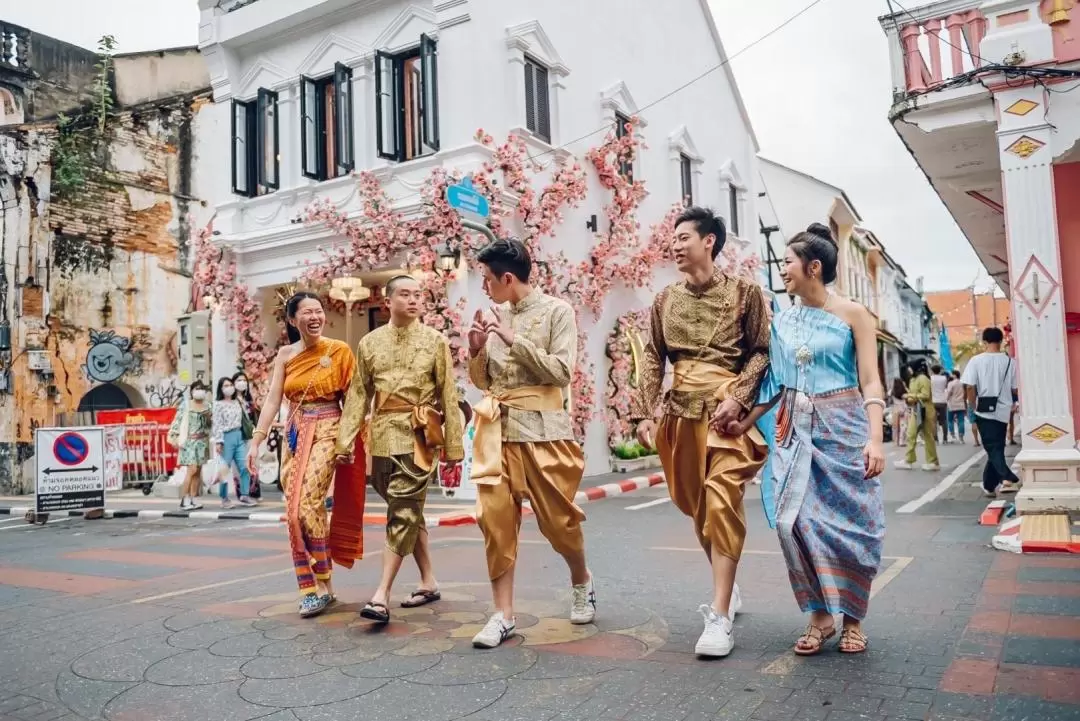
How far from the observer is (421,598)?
463 cm

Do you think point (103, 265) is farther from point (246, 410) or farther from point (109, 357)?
point (246, 410)

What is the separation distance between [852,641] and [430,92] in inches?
408

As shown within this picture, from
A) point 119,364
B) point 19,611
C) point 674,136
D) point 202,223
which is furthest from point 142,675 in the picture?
point 202,223

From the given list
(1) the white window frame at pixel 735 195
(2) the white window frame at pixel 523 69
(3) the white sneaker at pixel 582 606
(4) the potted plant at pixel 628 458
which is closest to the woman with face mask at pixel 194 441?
(2) the white window frame at pixel 523 69

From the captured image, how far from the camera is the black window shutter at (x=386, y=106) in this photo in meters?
12.5

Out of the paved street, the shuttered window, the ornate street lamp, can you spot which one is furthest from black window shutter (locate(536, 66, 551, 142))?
the paved street

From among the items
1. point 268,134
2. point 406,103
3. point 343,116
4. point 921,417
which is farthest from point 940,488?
point 268,134

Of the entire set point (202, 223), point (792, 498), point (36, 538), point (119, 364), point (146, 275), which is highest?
point (202, 223)

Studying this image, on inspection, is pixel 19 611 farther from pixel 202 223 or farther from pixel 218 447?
pixel 202 223

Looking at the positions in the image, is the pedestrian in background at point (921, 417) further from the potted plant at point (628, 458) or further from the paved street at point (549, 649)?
the paved street at point (549, 649)

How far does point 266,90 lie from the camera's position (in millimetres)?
14070

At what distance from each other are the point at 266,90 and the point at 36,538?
8.05 m

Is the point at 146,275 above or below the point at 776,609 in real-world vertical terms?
above

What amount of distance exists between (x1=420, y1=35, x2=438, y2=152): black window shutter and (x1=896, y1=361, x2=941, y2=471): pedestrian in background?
7.53 meters
